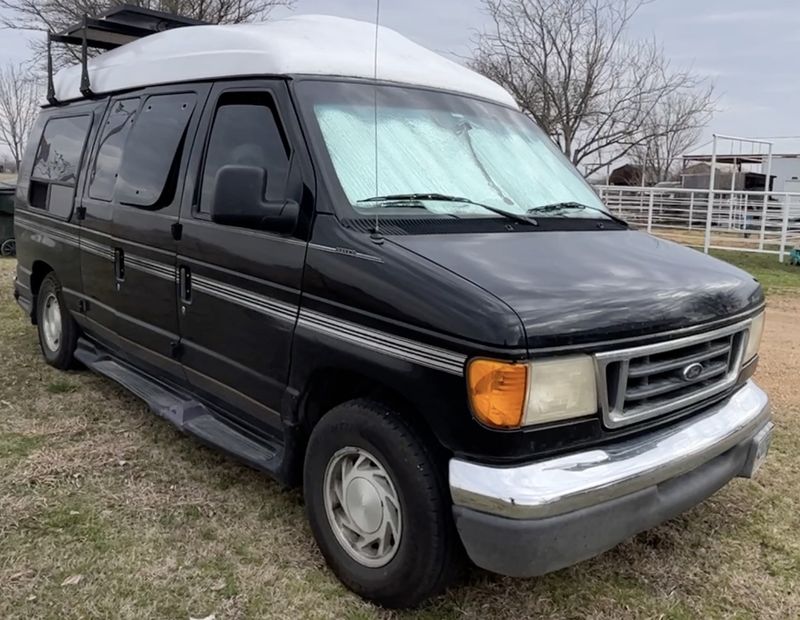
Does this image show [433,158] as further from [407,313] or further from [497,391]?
[497,391]

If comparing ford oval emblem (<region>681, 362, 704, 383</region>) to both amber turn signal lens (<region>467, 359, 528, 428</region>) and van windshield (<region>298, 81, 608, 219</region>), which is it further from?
van windshield (<region>298, 81, 608, 219</region>)

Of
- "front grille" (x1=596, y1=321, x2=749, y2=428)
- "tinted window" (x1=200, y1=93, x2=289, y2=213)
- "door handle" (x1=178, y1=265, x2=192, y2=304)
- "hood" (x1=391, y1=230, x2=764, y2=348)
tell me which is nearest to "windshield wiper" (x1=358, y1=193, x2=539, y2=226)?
"hood" (x1=391, y1=230, x2=764, y2=348)

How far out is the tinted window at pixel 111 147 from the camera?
4762 mm

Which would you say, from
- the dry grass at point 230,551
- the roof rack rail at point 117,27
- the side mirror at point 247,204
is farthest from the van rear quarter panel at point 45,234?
the side mirror at point 247,204

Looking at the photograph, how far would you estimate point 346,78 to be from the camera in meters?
3.59

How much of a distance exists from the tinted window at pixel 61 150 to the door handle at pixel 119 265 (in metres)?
1.06

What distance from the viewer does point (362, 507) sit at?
3004 mm

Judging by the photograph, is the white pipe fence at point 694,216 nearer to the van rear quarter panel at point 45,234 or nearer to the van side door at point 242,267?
the van rear quarter panel at point 45,234

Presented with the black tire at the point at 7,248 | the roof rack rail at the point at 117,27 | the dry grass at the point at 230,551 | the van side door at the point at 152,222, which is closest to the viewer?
the dry grass at the point at 230,551

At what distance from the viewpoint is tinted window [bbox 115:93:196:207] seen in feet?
13.6

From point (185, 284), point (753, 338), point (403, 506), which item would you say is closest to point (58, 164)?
point (185, 284)

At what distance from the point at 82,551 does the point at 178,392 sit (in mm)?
1229

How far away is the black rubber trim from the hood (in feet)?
1.93

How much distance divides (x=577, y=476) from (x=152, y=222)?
111 inches
